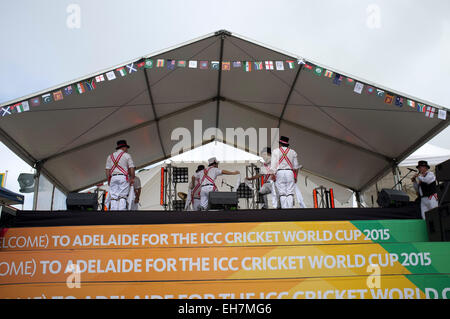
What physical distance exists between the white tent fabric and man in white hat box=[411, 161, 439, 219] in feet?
12.0

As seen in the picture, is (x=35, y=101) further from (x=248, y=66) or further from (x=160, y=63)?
(x=248, y=66)

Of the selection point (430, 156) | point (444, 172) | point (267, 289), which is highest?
point (430, 156)

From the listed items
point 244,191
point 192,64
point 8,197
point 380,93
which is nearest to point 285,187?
point 380,93

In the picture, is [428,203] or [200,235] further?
[428,203]

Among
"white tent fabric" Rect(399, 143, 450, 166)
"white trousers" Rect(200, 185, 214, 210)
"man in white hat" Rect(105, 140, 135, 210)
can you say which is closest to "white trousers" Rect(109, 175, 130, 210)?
"man in white hat" Rect(105, 140, 135, 210)

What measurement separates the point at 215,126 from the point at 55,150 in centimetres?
449

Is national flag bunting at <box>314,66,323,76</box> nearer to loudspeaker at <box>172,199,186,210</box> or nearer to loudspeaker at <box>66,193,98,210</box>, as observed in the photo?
loudspeaker at <box>66,193,98,210</box>

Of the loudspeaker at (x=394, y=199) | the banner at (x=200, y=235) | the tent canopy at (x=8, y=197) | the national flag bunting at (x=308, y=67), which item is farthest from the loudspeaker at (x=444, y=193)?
the tent canopy at (x=8, y=197)

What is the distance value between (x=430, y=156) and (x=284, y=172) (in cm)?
641

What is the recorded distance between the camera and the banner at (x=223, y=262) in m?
4.45

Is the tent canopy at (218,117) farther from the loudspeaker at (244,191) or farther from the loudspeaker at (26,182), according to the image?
the loudspeaker at (244,191)

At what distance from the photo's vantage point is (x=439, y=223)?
4805mm
